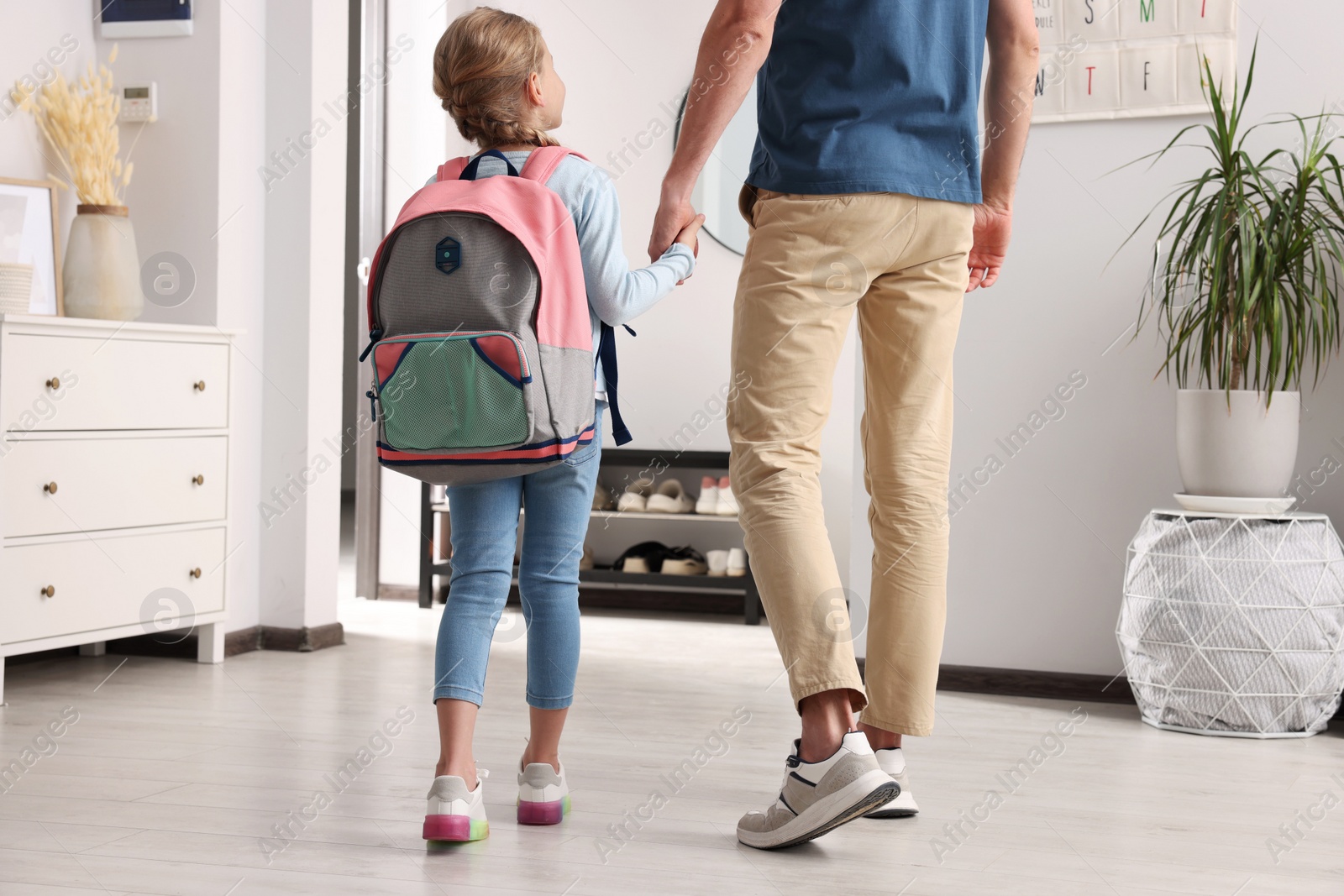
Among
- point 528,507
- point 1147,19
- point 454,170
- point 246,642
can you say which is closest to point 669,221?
point 454,170

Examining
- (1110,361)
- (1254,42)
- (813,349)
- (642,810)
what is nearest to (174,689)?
(642,810)

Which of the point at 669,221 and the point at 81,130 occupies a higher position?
the point at 81,130

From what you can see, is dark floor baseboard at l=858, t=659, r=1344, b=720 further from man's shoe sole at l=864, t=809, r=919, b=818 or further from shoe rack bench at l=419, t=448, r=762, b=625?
shoe rack bench at l=419, t=448, r=762, b=625

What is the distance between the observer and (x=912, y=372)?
5.03 feet

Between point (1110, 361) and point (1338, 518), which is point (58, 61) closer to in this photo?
point (1110, 361)

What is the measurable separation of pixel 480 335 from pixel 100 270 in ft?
5.44

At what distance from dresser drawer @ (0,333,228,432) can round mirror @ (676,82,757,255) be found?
1791 mm

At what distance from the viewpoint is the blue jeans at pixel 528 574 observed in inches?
57.9

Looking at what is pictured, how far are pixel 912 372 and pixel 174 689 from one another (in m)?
1.70

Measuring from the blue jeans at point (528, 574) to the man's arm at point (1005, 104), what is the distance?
0.60 meters

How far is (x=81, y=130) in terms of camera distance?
2.71 metres

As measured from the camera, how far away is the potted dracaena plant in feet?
7.26

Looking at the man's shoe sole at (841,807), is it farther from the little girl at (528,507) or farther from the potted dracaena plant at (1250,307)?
the potted dracaena plant at (1250,307)

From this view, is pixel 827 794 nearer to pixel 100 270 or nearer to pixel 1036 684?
pixel 1036 684
